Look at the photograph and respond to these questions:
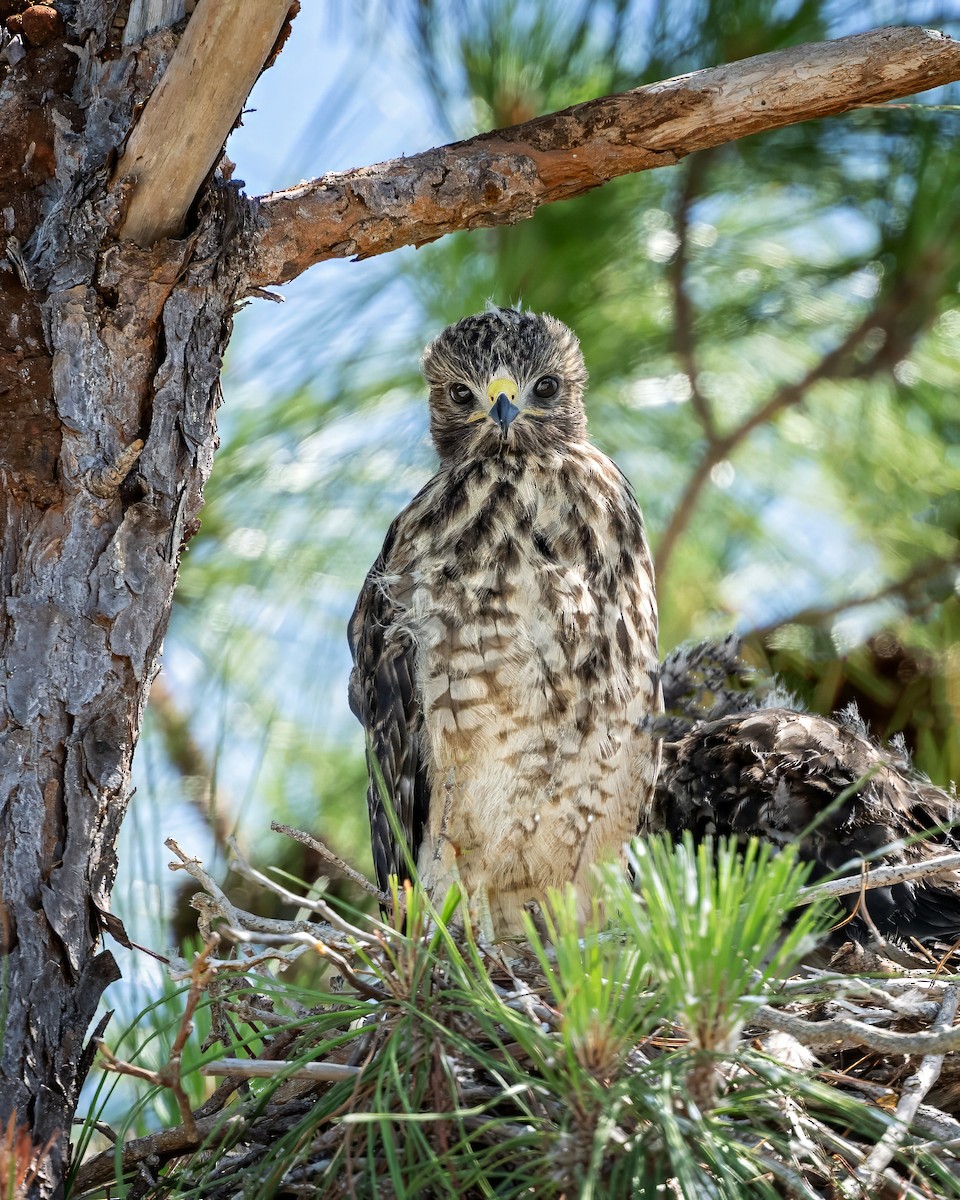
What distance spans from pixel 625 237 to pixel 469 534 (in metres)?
1.38

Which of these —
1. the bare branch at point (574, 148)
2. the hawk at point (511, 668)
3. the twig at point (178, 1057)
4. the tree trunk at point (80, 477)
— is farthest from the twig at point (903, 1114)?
the bare branch at point (574, 148)

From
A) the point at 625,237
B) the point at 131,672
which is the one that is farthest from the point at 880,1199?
the point at 625,237

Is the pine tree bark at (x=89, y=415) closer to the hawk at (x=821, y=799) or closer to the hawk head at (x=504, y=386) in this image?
the hawk head at (x=504, y=386)

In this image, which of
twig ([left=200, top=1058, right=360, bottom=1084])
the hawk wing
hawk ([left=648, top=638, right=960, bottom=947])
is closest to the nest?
twig ([left=200, top=1058, right=360, bottom=1084])

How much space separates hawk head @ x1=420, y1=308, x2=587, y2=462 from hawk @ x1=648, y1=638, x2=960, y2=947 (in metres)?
0.78

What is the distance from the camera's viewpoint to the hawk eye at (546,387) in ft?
11.3

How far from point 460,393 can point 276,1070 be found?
6.87 ft

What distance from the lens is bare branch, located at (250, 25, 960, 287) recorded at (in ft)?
7.82

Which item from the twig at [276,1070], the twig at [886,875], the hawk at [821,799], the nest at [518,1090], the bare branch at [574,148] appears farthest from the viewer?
the hawk at [821,799]

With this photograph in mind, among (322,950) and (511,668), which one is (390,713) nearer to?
(511,668)

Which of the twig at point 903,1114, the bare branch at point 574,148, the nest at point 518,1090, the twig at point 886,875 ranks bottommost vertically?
the twig at point 903,1114

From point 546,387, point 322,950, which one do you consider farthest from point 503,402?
point 322,950

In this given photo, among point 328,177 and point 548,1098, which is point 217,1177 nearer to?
point 548,1098

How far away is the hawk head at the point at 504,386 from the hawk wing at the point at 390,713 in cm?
35
